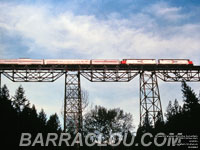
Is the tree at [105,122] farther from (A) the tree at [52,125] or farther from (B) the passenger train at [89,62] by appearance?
(B) the passenger train at [89,62]

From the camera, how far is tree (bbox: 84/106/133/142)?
1758 inches

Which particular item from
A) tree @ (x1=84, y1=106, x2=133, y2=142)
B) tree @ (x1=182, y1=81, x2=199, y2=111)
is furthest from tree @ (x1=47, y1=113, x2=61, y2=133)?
tree @ (x1=182, y1=81, x2=199, y2=111)

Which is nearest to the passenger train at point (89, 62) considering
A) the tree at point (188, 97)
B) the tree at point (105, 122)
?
the tree at point (188, 97)

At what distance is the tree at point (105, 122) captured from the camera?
44656 mm

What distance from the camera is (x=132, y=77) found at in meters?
22.6

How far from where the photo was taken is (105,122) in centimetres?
4584

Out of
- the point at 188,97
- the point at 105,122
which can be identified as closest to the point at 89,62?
the point at 188,97

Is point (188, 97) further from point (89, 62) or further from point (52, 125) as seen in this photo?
point (52, 125)

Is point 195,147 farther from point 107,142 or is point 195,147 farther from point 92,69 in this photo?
point 107,142

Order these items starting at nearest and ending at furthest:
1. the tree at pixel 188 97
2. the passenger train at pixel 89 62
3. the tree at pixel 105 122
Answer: the passenger train at pixel 89 62
the tree at pixel 188 97
the tree at pixel 105 122

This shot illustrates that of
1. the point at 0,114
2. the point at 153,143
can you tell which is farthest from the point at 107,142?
the point at 0,114

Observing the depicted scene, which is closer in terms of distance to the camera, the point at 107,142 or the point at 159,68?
the point at 159,68

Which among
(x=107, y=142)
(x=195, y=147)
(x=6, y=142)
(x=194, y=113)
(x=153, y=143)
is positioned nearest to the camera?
(x=6, y=142)

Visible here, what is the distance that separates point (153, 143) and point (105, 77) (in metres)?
8.08
